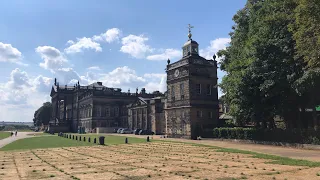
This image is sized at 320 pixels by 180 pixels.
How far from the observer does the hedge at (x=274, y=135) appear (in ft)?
83.0

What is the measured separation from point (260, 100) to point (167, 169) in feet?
61.8

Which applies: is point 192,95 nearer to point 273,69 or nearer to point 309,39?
point 273,69

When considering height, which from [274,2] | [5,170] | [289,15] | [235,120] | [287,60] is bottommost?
[5,170]

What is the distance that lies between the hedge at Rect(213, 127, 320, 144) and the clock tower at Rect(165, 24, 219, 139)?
4.48m

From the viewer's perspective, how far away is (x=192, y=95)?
42.5 meters

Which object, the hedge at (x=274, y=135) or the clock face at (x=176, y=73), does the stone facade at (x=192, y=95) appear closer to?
the clock face at (x=176, y=73)

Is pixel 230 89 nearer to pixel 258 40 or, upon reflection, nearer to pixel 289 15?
pixel 258 40

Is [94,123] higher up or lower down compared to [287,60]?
lower down

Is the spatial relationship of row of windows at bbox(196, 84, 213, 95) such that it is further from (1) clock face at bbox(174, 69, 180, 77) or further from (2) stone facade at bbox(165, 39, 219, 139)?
(1) clock face at bbox(174, 69, 180, 77)

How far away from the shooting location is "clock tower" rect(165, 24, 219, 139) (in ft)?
138

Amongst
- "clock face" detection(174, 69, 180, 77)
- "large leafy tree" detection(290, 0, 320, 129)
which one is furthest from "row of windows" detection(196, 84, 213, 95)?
"large leafy tree" detection(290, 0, 320, 129)

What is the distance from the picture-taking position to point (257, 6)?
32.0m

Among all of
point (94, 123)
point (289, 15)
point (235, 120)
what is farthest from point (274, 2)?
point (94, 123)

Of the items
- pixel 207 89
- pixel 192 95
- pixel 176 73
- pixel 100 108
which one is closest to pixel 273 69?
pixel 192 95
